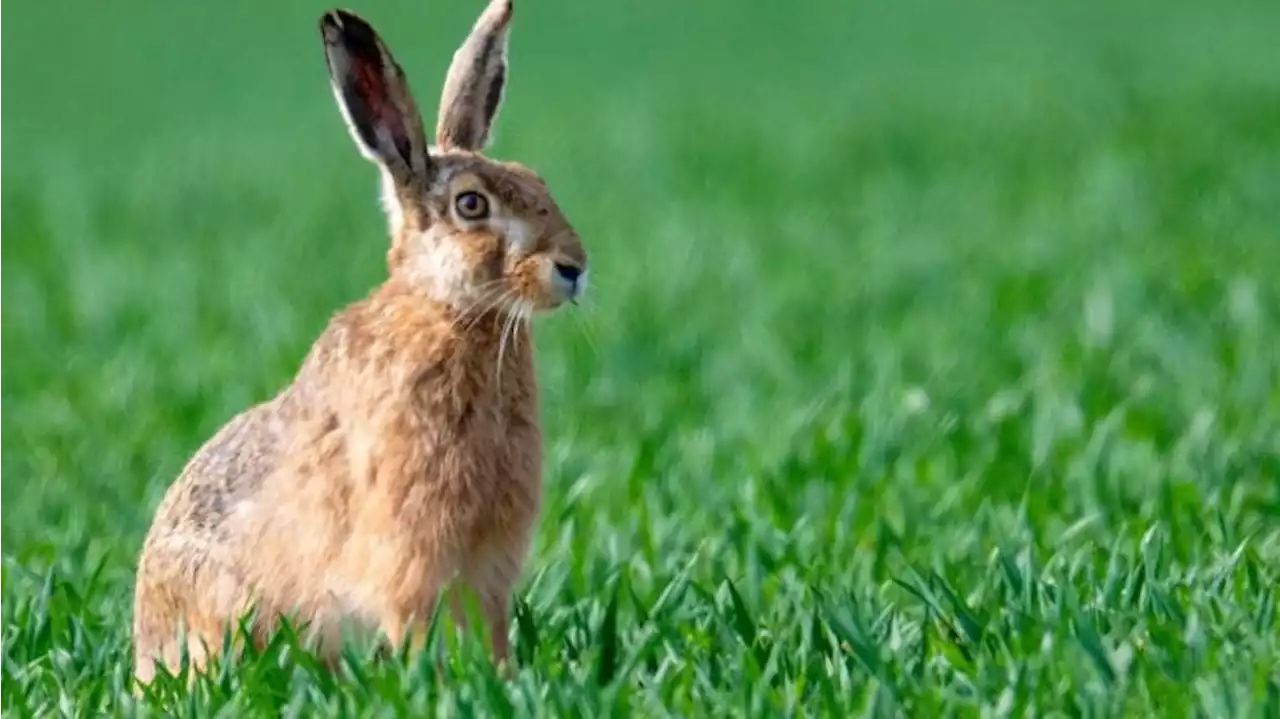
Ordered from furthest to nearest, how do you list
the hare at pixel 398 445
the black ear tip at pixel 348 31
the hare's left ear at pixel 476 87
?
the hare's left ear at pixel 476 87 → the black ear tip at pixel 348 31 → the hare at pixel 398 445

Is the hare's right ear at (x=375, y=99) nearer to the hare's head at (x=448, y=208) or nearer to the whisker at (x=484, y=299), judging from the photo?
the hare's head at (x=448, y=208)

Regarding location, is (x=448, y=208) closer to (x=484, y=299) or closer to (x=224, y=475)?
(x=484, y=299)

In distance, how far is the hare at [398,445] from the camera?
4488 millimetres

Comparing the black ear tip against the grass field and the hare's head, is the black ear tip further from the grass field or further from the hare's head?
the grass field

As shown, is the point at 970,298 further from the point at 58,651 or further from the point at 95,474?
the point at 58,651

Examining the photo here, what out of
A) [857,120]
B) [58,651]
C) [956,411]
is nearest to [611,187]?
[857,120]

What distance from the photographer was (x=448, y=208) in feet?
15.1

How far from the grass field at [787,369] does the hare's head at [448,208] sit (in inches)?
12.4

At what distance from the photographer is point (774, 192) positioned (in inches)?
466

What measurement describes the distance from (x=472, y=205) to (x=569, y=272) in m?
0.22

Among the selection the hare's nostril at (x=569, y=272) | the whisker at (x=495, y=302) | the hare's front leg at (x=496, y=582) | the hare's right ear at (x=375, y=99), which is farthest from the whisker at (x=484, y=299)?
the hare's front leg at (x=496, y=582)

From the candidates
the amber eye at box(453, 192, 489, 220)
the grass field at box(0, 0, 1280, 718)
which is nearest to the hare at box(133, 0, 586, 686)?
the amber eye at box(453, 192, 489, 220)

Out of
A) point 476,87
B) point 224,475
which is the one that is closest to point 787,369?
point 476,87

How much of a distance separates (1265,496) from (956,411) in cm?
131
